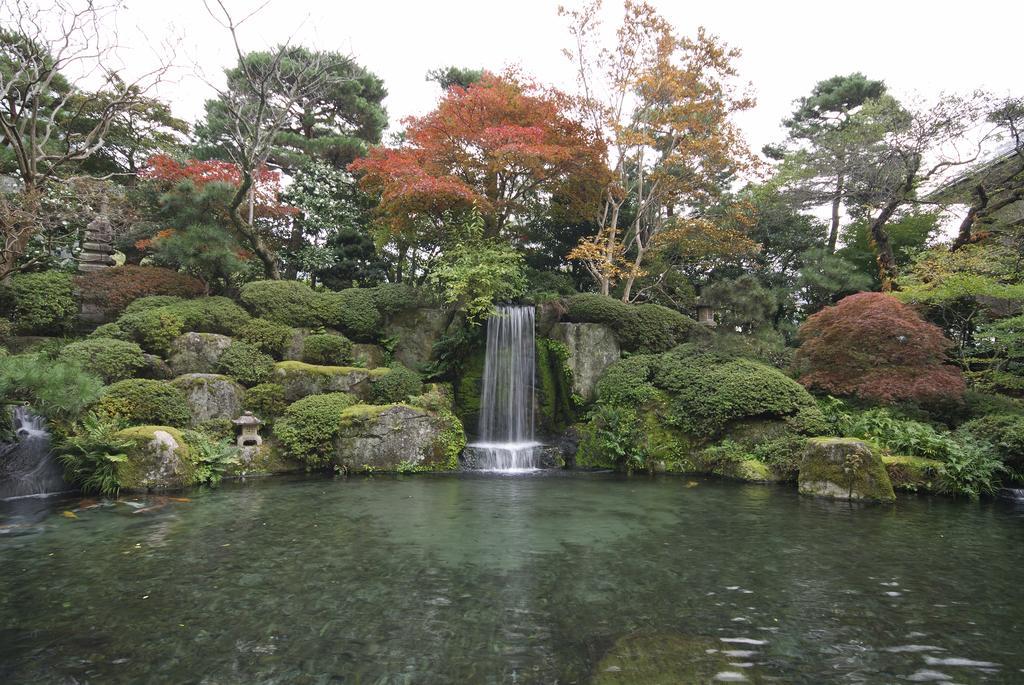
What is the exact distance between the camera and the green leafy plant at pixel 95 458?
314 inches

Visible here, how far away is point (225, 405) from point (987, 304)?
15.6 metres

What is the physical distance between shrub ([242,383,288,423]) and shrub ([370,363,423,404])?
6.04ft

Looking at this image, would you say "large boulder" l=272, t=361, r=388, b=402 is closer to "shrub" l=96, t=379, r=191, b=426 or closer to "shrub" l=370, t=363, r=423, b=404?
"shrub" l=370, t=363, r=423, b=404

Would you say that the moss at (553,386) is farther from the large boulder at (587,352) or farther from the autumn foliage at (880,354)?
the autumn foliage at (880,354)

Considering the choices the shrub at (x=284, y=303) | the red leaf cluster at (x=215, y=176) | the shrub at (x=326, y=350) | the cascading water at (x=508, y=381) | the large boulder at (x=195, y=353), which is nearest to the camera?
the large boulder at (x=195, y=353)

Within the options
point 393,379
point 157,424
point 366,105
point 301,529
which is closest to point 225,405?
point 157,424

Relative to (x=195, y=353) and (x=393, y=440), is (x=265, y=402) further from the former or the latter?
(x=393, y=440)

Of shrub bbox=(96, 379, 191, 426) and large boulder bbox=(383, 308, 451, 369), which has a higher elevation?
large boulder bbox=(383, 308, 451, 369)

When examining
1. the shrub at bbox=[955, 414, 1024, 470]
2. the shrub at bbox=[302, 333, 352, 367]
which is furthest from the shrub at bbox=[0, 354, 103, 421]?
the shrub at bbox=[955, 414, 1024, 470]

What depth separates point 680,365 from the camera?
1226 centimetres

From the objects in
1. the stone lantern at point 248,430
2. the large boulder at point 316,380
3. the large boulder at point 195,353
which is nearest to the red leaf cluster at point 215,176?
the large boulder at point 195,353

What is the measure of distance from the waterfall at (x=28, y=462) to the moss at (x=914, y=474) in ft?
42.4

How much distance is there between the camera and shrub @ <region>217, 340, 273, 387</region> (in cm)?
1127

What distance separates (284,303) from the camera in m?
13.2
